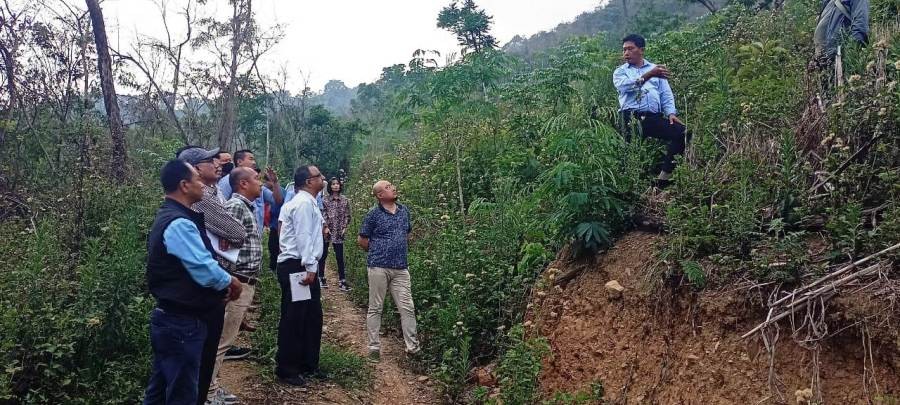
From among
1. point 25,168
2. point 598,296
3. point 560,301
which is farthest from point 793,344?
point 25,168

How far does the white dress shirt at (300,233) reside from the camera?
4.87 metres

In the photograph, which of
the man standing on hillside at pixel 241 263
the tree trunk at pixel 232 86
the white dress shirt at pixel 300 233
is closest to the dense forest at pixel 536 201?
the man standing on hillside at pixel 241 263

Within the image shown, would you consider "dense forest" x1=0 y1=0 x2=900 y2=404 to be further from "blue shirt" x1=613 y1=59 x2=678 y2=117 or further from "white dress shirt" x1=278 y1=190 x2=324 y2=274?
"white dress shirt" x1=278 y1=190 x2=324 y2=274

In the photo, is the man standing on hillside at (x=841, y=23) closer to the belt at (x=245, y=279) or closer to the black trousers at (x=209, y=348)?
the belt at (x=245, y=279)

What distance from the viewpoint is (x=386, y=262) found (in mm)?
5797

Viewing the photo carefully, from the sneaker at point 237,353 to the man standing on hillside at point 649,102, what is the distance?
405 cm

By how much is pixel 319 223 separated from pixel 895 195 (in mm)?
4038

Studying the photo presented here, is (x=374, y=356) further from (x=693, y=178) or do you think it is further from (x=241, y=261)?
(x=693, y=178)

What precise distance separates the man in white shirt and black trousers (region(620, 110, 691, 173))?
2.85m

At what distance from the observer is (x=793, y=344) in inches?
123

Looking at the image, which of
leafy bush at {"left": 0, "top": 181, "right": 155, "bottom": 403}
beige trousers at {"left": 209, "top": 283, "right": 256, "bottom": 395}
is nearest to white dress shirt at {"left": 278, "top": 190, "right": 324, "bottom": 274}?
beige trousers at {"left": 209, "top": 283, "right": 256, "bottom": 395}

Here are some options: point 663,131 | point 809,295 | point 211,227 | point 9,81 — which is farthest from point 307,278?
point 9,81

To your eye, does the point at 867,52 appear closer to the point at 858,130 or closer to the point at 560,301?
the point at 858,130

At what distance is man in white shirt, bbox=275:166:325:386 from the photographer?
4887 millimetres
